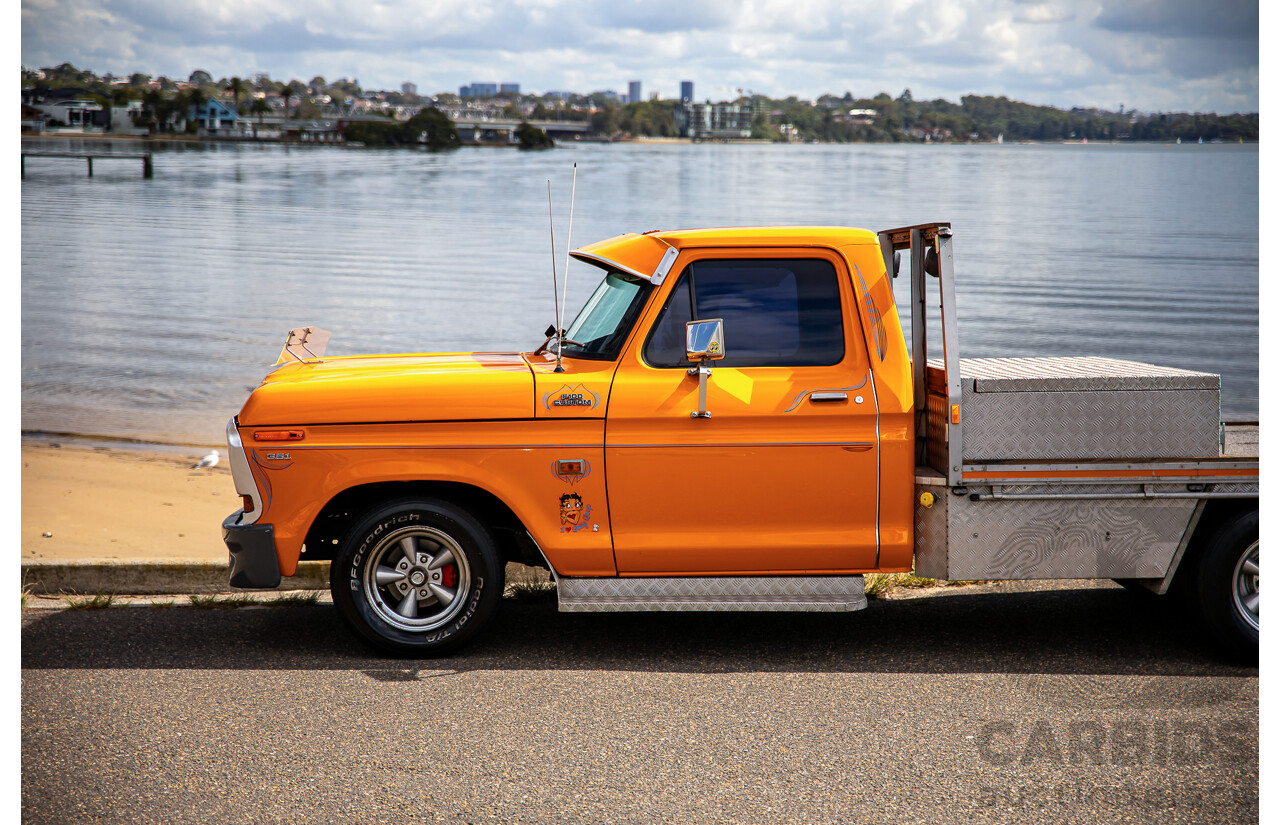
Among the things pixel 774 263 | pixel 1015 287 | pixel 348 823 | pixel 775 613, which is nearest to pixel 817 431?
pixel 774 263

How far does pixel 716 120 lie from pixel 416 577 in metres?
170

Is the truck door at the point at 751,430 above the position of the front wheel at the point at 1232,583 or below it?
above

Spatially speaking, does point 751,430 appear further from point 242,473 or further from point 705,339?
point 242,473

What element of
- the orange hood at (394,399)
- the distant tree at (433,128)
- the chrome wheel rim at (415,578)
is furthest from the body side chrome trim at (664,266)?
the distant tree at (433,128)

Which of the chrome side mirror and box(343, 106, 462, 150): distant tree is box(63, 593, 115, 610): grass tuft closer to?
the chrome side mirror

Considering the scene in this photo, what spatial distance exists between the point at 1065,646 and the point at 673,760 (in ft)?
8.40

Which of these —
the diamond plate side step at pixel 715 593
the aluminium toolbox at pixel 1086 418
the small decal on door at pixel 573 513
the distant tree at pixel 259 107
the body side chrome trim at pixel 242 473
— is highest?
the distant tree at pixel 259 107

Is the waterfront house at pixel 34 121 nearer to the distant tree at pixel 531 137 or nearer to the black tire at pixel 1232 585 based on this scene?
the distant tree at pixel 531 137

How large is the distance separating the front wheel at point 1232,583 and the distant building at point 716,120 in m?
163

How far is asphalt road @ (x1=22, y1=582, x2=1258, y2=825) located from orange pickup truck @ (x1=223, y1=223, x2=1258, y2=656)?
1.32 ft

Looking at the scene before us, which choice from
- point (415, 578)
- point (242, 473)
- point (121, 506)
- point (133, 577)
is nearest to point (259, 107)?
point (121, 506)

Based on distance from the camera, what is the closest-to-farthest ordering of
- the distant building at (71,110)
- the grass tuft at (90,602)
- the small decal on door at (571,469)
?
the small decal on door at (571,469), the grass tuft at (90,602), the distant building at (71,110)

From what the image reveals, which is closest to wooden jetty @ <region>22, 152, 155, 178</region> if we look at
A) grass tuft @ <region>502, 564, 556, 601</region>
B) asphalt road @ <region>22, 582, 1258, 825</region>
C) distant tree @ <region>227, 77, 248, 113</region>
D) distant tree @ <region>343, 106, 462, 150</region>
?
distant tree @ <region>227, 77, 248, 113</region>

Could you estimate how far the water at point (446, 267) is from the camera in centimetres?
2178
